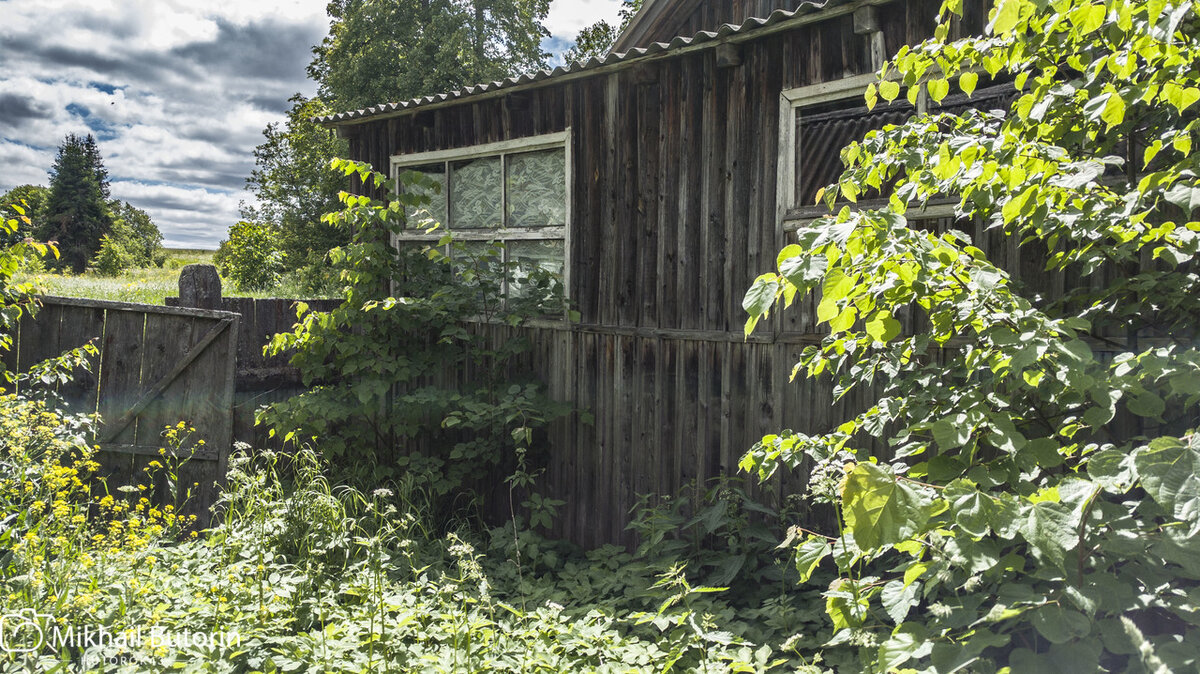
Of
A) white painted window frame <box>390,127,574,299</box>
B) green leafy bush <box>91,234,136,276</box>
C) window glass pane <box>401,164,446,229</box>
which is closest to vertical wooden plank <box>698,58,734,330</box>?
white painted window frame <box>390,127,574,299</box>

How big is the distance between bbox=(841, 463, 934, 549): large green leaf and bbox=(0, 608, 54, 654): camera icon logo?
3.12m

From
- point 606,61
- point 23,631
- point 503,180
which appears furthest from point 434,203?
point 23,631

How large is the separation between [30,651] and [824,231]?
127 inches

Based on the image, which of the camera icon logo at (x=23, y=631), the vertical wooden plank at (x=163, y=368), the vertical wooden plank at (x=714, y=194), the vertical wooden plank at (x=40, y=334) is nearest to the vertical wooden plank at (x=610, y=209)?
the vertical wooden plank at (x=714, y=194)

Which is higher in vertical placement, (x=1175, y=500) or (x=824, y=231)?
(x=824, y=231)

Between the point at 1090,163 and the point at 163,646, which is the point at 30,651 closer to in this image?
the point at 163,646

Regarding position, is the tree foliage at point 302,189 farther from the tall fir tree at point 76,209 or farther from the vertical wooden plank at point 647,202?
the tall fir tree at point 76,209

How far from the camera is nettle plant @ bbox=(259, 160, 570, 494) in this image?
5.20 m

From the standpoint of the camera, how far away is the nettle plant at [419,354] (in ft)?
17.0

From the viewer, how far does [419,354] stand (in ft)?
18.5

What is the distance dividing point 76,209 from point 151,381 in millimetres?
58103

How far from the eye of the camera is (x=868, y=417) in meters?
2.53

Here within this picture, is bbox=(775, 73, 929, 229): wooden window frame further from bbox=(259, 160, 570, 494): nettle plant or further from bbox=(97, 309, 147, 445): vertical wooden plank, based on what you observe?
bbox=(97, 309, 147, 445): vertical wooden plank

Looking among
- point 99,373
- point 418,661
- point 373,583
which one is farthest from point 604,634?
point 99,373
